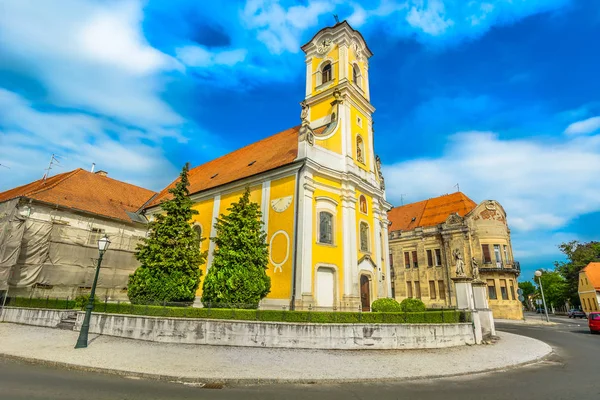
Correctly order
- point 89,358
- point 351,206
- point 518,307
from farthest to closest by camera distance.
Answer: point 518,307 → point 351,206 → point 89,358

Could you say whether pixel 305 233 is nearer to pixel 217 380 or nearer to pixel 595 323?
pixel 217 380

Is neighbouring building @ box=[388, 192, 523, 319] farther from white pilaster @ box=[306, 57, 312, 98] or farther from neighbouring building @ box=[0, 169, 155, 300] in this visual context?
neighbouring building @ box=[0, 169, 155, 300]

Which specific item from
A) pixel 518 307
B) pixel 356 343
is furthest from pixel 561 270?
pixel 356 343

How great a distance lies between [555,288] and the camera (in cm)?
5953

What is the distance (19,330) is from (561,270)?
72445 millimetres

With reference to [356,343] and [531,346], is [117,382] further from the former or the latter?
[531,346]

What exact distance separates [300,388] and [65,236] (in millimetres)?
22002

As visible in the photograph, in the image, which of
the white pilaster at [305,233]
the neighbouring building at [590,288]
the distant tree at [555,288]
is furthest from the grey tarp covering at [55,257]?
the distant tree at [555,288]

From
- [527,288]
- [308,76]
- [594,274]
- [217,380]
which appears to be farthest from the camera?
[527,288]

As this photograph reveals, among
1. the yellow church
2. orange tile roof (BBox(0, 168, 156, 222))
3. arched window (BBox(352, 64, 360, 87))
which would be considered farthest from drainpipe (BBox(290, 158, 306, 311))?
orange tile roof (BBox(0, 168, 156, 222))

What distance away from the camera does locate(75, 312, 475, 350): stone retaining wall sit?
1177 centimetres

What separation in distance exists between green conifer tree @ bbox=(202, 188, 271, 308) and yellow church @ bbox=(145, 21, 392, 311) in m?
1.99

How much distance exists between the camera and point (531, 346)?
1399cm

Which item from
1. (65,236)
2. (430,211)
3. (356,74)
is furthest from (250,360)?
(430,211)
